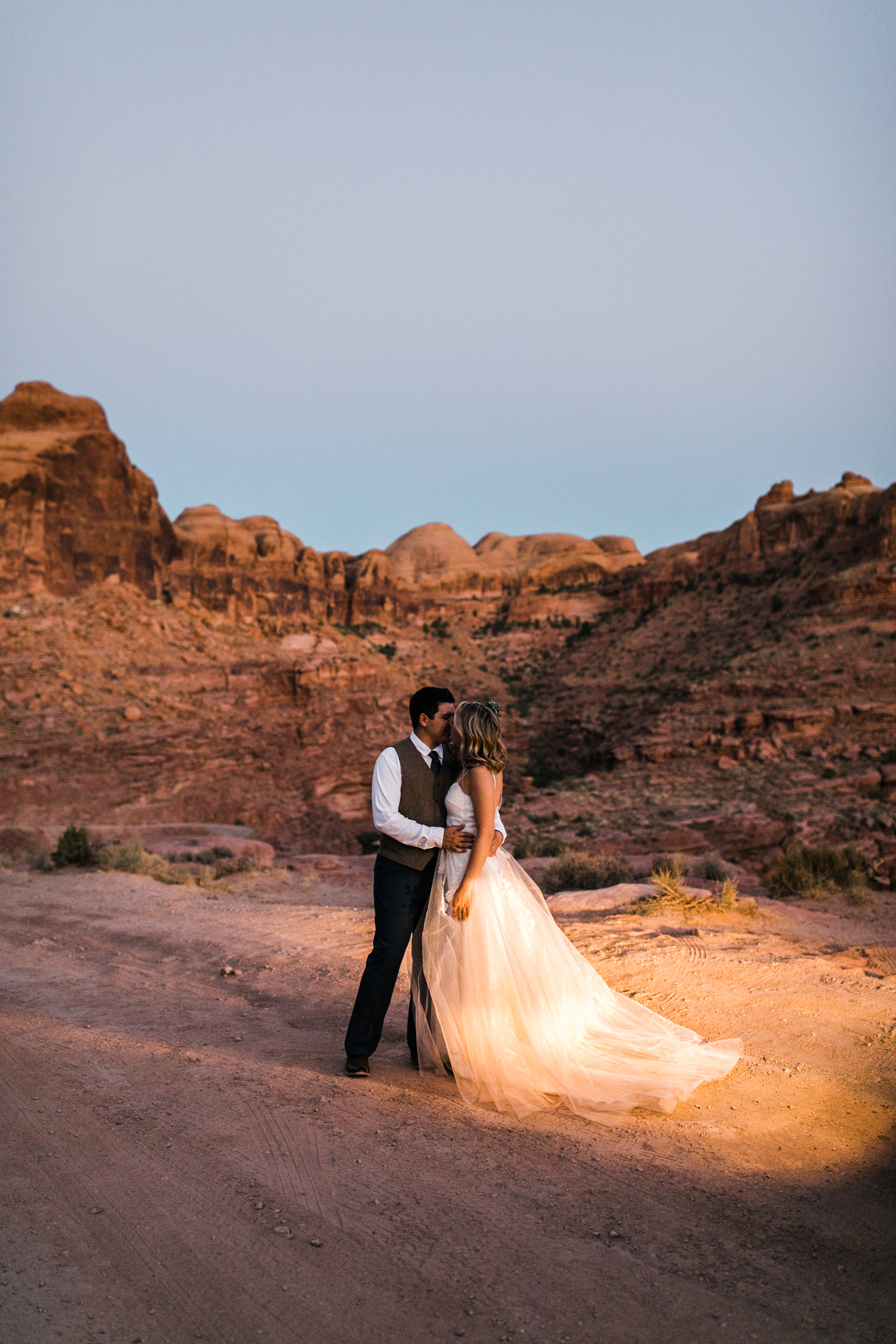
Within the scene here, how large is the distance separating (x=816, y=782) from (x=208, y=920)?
17981mm

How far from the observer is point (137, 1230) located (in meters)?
2.76

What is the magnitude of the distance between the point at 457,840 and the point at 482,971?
69 cm

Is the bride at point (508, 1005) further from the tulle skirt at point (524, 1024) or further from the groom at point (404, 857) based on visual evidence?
the groom at point (404, 857)

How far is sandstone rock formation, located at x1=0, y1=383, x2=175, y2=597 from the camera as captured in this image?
109ft

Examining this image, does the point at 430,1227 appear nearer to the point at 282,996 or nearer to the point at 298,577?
the point at 282,996

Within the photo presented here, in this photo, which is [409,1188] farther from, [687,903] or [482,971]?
[687,903]

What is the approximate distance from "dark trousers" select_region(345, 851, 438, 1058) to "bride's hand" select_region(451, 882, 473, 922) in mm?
332

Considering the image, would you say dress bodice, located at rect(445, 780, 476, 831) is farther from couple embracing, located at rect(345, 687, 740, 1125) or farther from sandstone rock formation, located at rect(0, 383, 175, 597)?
sandstone rock formation, located at rect(0, 383, 175, 597)

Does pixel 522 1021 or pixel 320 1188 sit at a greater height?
pixel 522 1021

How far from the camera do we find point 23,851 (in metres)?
16.0

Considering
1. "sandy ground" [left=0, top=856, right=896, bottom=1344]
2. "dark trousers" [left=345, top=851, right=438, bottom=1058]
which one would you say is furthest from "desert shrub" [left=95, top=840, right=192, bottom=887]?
"dark trousers" [left=345, top=851, right=438, bottom=1058]

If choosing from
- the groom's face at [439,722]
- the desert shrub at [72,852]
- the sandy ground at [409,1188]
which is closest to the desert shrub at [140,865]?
the desert shrub at [72,852]

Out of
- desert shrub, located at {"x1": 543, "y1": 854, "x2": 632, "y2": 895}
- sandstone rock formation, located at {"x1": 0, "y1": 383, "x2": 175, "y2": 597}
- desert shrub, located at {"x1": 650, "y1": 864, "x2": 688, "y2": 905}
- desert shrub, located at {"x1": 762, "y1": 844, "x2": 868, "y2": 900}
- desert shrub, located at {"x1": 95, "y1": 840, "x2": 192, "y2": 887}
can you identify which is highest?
sandstone rock formation, located at {"x1": 0, "y1": 383, "x2": 175, "y2": 597}

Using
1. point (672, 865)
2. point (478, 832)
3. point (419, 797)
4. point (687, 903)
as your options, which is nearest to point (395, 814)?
point (419, 797)
